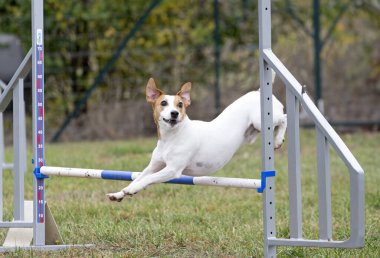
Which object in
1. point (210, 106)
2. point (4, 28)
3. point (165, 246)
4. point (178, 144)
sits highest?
point (4, 28)

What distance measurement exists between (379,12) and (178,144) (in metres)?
8.78

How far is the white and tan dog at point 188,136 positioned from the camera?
13.3ft

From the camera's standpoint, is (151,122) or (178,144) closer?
(178,144)

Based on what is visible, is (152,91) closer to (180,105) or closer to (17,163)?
(180,105)

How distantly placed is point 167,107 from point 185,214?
1.71 metres

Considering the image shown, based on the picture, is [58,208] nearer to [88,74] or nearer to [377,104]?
[88,74]

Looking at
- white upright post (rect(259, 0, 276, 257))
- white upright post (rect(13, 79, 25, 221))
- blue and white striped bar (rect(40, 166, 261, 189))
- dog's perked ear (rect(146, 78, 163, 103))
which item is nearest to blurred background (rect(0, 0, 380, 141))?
white upright post (rect(13, 79, 25, 221))

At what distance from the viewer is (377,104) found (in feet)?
39.8

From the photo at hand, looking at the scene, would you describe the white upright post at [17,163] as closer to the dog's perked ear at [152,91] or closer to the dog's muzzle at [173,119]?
the dog's perked ear at [152,91]

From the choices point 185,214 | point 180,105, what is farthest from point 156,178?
point 185,214

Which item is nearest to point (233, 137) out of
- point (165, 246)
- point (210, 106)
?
point (165, 246)

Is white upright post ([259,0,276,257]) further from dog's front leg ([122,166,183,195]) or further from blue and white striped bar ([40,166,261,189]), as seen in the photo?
dog's front leg ([122,166,183,195])

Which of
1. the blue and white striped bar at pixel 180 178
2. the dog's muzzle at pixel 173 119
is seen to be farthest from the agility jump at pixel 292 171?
the dog's muzzle at pixel 173 119

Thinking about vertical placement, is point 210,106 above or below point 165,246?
above
